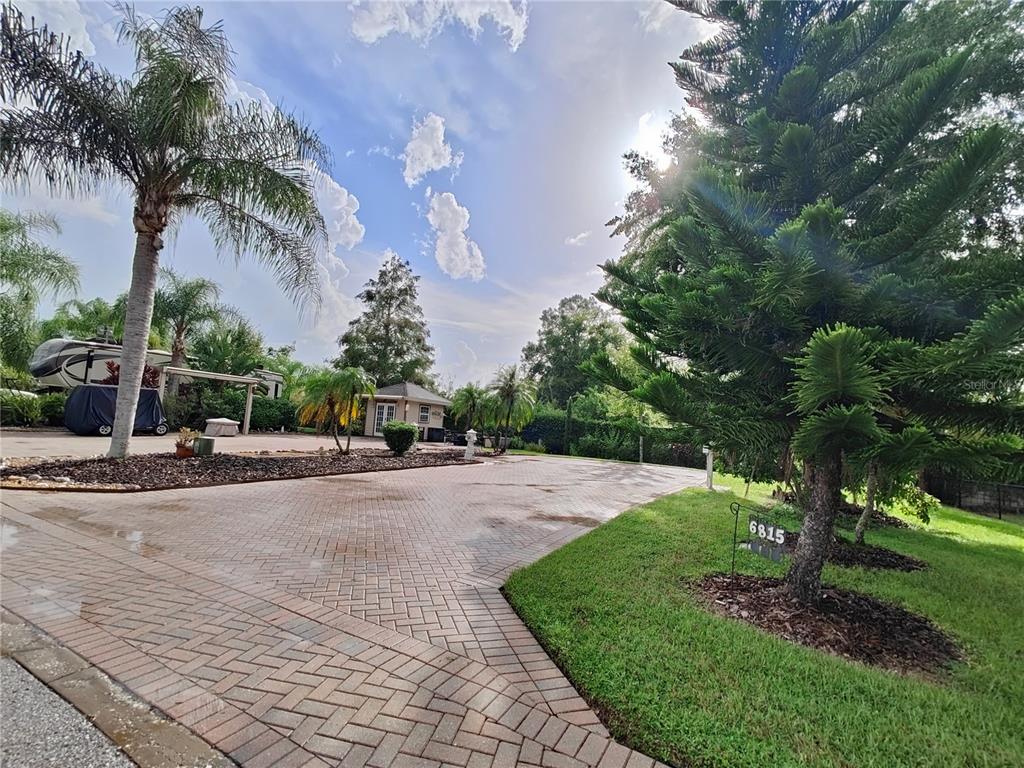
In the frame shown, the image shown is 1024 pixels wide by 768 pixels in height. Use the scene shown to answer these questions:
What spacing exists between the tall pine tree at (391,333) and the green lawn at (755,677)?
32727 mm

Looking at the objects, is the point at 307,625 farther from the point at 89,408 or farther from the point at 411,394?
the point at 411,394

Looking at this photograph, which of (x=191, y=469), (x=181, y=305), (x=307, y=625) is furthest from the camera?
(x=181, y=305)

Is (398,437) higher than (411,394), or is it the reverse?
(411,394)

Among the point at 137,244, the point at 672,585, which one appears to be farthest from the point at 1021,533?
Answer: the point at 137,244

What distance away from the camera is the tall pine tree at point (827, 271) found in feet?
9.09

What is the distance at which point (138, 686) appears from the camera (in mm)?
2410

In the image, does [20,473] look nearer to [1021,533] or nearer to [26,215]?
[26,215]

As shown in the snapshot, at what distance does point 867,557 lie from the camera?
20.7 ft

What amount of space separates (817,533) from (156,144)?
11.5 metres

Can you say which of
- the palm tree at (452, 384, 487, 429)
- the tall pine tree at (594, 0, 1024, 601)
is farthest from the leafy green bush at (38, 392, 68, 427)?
the tall pine tree at (594, 0, 1024, 601)

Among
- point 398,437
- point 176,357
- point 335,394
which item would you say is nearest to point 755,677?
point 335,394

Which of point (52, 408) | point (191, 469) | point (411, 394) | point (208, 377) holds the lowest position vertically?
point (191, 469)

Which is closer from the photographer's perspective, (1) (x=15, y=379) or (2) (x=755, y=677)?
(2) (x=755, y=677)

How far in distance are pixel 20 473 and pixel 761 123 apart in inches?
444
